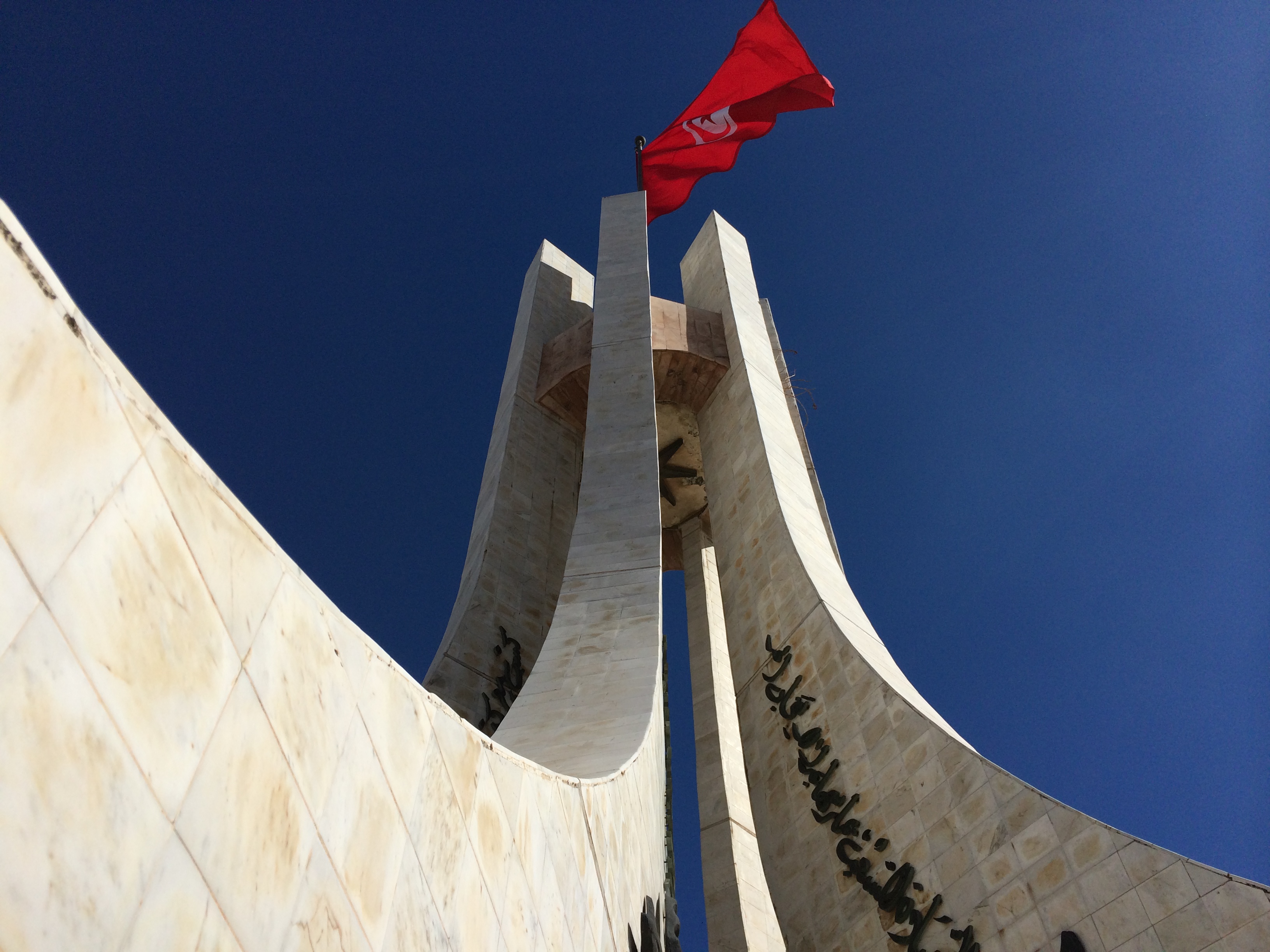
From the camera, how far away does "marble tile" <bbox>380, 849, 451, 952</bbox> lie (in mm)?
1726

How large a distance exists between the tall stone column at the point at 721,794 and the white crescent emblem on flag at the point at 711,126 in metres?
4.49

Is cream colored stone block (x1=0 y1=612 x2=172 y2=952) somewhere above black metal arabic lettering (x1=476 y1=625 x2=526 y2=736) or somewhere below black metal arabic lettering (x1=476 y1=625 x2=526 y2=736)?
below

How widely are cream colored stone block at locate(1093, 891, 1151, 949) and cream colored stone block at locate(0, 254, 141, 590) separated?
4018 mm

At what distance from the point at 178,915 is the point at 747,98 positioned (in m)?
10.3

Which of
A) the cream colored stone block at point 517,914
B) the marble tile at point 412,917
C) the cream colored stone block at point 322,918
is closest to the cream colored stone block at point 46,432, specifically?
the cream colored stone block at point 322,918

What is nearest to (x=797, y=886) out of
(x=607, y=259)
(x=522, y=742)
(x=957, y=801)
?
(x=957, y=801)

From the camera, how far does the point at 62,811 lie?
3.44ft

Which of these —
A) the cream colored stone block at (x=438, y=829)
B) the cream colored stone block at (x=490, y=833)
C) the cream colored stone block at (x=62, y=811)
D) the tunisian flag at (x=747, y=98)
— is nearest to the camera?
the cream colored stone block at (x=62, y=811)

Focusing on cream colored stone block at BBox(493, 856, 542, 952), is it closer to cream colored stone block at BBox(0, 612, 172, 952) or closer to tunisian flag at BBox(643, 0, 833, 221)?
cream colored stone block at BBox(0, 612, 172, 952)

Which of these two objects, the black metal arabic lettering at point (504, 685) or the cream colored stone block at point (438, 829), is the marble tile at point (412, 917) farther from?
the black metal arabic lettering at point (504, 685)

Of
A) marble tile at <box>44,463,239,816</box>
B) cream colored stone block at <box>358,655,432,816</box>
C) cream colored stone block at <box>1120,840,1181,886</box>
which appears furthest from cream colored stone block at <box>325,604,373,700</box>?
cream colored stone block at <box>1120,840,1181,886</box>

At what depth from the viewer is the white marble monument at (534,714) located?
3.61ft

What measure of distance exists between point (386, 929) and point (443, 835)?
0.96 feet

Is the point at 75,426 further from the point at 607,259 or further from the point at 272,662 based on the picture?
the point at 607,259
